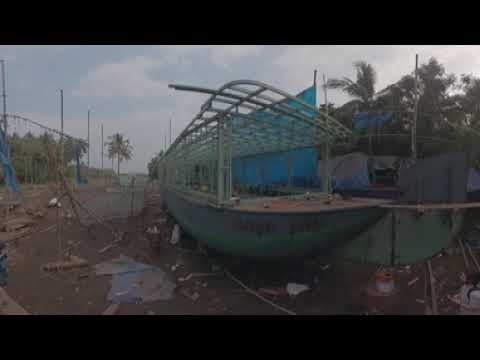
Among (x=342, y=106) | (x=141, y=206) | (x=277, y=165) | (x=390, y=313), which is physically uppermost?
(x=342, y=106)

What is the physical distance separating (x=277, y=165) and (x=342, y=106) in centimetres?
753

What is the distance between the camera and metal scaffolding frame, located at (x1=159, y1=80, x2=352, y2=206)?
14.1 feet

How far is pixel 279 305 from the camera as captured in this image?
14.0 ft

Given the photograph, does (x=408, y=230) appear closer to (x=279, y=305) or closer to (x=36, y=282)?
(x=279, y=305)

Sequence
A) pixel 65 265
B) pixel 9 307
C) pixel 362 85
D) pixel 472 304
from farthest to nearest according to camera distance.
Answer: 1. pixel 362 85
2. pixel 65 265
3. pixel 9 307
4. pixel 472 304

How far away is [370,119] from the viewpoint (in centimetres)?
1192

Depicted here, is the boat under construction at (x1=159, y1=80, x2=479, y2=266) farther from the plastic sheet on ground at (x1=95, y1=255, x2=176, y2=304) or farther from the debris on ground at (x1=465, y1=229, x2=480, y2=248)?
the debris on ground at (x1=465, y1=229, x2=480, y2=248)

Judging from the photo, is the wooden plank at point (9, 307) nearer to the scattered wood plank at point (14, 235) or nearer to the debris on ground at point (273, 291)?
the debris on ground at point (273, 291)

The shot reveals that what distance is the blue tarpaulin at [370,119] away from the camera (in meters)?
11.7

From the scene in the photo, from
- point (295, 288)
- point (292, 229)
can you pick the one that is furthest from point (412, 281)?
point (292, 229)

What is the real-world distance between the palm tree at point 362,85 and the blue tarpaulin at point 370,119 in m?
2.73

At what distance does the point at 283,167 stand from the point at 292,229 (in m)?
6.06

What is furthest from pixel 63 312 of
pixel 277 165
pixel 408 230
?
pixel 277 165

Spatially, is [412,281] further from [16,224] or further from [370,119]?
[16,224]
